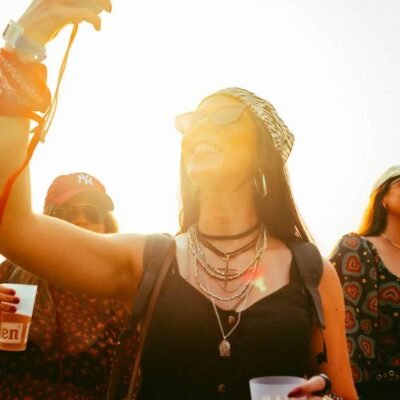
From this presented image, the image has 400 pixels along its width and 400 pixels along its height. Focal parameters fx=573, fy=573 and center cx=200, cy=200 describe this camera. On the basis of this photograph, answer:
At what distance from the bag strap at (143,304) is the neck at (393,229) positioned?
298 cm

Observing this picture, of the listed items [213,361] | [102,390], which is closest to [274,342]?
[213,361]

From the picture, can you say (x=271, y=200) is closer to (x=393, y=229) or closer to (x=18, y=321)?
(x=18, y=321)

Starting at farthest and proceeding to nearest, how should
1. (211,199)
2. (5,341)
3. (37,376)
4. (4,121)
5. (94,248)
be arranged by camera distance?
(37,376) < (5,341) < (211,199) < (94,248) < (4,121)

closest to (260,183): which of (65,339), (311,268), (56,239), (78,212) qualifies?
(311,268)

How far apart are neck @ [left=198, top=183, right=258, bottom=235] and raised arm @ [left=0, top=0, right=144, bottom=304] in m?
0.49

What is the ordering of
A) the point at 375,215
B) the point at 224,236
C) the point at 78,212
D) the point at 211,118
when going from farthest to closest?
the point at 375,215 < the point at 78,212 < the point at 211,118 < the point at 224,236

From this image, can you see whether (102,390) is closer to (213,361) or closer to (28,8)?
(213,361)

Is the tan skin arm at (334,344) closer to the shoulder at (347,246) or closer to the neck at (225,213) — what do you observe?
the neck at (225,213)

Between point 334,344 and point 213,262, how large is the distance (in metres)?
0.73

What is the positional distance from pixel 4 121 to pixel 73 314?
2.73 meters

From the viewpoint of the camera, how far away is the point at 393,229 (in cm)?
518

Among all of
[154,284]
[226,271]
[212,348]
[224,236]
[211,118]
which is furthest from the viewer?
[211,118]

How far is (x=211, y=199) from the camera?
3.24 meters

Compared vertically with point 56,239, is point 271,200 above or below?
above
